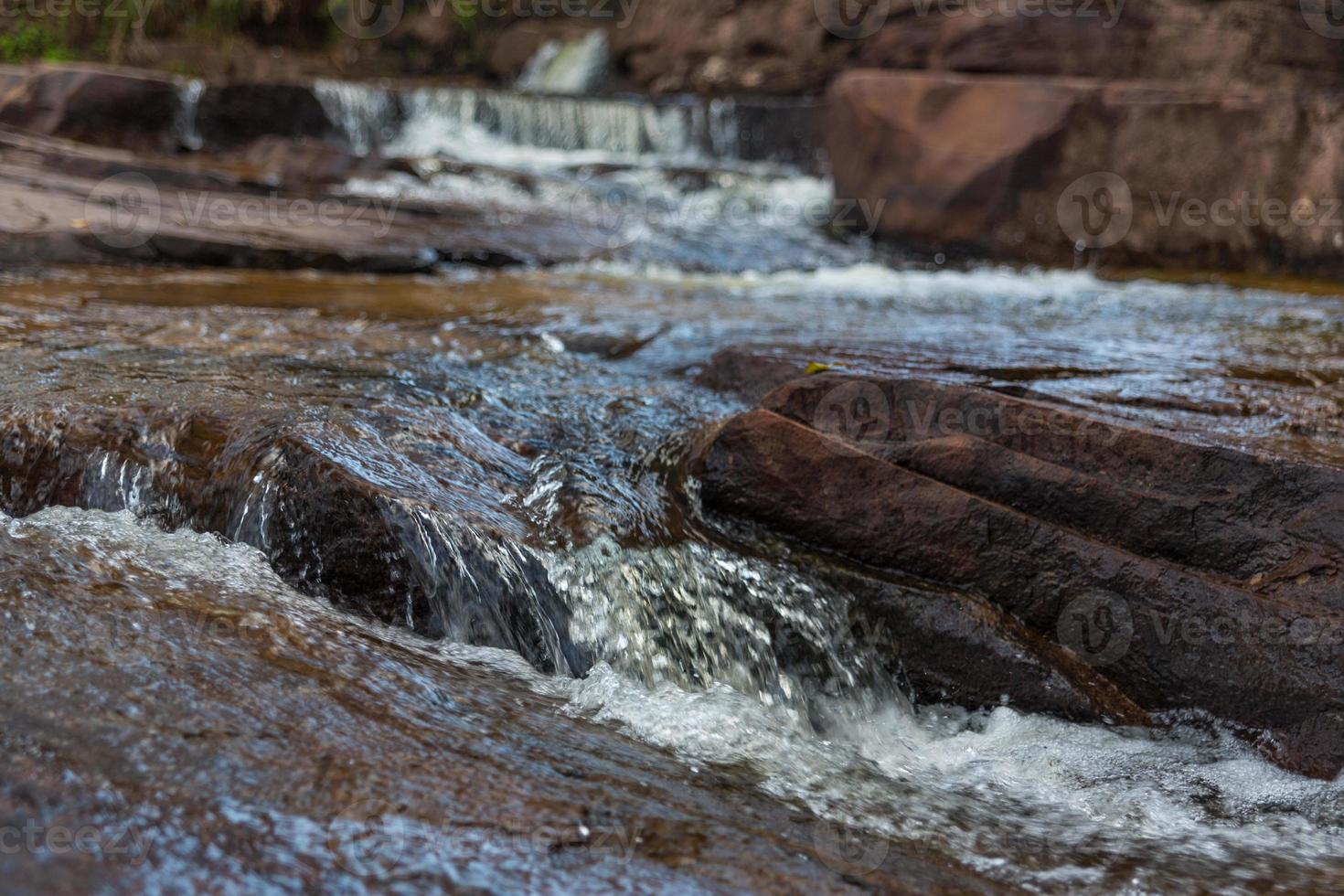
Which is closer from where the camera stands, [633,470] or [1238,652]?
[1238,652]

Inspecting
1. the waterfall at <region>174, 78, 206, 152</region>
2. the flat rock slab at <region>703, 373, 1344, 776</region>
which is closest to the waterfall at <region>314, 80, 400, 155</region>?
the waterfall at <region>174, 78, 206, 152</region>

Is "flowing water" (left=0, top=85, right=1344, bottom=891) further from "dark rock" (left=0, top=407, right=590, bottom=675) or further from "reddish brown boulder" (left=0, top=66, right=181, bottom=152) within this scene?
"reddish brown boulder" (left=0, top=66, right=181, bottom=152)

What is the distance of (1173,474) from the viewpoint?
265 centimetres

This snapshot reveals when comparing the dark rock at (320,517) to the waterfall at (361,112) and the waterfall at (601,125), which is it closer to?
the waterfall at (601,125)

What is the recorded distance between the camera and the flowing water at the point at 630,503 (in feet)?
7.11

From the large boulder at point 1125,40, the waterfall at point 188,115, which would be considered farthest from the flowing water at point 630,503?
the waterfall at point 188,115

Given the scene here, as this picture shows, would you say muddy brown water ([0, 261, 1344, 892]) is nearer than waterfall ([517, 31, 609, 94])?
Yes

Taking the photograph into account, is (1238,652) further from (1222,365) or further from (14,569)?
(14,569)

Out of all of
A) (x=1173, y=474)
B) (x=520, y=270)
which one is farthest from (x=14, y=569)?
(x=520, y=270)

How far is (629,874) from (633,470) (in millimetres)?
1613

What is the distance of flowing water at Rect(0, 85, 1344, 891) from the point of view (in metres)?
2.17

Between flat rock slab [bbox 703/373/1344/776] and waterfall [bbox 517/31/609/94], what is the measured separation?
11.0 metres

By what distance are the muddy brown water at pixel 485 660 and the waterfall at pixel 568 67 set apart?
31.4 ft

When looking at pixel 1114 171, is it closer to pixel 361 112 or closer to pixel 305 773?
pixel 361 112
